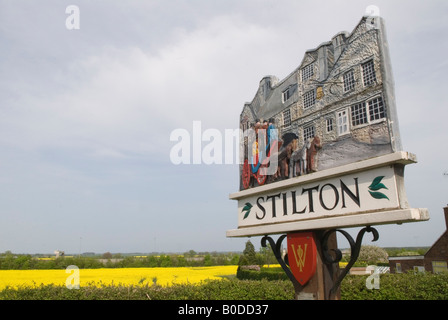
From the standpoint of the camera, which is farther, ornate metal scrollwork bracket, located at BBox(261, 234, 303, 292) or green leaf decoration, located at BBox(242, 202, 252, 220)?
green leaf decoration, located at BBox(242, 202, 252, 220)

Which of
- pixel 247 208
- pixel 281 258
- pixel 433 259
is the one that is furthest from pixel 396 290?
pixel 433 259

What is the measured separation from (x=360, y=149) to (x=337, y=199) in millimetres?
772

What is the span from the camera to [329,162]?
4.96 meters

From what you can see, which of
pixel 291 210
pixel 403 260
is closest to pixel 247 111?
pixel 291 210

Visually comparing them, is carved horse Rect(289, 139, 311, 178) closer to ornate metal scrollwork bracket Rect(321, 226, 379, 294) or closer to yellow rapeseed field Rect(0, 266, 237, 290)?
ornate metal scrollwork bracket Rect(321, 226, 379, 294)

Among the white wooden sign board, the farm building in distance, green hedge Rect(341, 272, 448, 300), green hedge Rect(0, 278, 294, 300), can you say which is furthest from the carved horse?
the farm building in distance

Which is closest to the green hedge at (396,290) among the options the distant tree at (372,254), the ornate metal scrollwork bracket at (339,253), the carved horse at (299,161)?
the ornate metal scrollwork bracket at (339,253)

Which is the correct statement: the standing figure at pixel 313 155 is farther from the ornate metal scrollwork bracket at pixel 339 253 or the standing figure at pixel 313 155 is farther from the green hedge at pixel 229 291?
the green hedge at pixel 229 291

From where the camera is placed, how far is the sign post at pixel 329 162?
4.22 m

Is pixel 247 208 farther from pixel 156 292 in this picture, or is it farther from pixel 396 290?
pixel 396 290

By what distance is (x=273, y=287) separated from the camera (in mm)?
7883

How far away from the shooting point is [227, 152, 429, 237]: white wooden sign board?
4.02 metres

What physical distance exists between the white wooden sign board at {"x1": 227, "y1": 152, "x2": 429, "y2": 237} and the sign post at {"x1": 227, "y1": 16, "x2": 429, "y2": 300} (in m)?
0.01

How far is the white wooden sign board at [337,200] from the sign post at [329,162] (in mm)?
13
